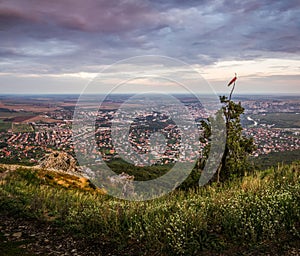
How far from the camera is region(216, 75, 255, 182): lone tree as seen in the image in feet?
35.2

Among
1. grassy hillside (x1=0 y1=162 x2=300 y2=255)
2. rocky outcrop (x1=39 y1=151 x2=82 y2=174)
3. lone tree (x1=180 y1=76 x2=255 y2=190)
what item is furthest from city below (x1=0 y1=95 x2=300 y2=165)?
grassy hillside (x1=0 y1=162 x2=300 y2=255)

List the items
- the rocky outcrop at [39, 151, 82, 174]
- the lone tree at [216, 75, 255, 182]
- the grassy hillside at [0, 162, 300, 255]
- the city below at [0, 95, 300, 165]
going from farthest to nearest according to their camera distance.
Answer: the rocky outcrop at [39, 151, 82, 174]
the city below at [0, 95, 300, 165]
the lone tree at [216, 75, 255, 182]
the grassy hillside at [0, 162, 300, 255]

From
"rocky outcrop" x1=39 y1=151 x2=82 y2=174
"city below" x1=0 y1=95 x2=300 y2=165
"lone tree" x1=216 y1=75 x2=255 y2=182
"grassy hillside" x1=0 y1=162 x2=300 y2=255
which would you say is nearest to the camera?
"grassy hillside" x1=0 y1=162 x2=300 y2=255

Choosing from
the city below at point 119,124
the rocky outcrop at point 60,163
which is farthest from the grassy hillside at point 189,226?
the rocky outcrop at point 60,163

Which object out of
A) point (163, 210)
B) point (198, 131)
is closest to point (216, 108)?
point (198, 131)

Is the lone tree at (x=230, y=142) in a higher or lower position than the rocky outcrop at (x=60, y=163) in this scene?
higher

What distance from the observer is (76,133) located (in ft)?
34.6

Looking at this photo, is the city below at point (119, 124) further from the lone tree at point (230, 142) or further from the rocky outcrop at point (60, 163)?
the rocky outcrop at point (60, 163)

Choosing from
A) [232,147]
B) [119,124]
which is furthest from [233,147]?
[119,124]

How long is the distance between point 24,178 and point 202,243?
8.59m

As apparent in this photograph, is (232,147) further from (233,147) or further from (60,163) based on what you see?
(60,163)

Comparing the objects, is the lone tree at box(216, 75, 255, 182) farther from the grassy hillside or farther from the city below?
the grassy hillside

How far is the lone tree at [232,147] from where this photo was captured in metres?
10.7

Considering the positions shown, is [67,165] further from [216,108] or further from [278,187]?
[278,187]
